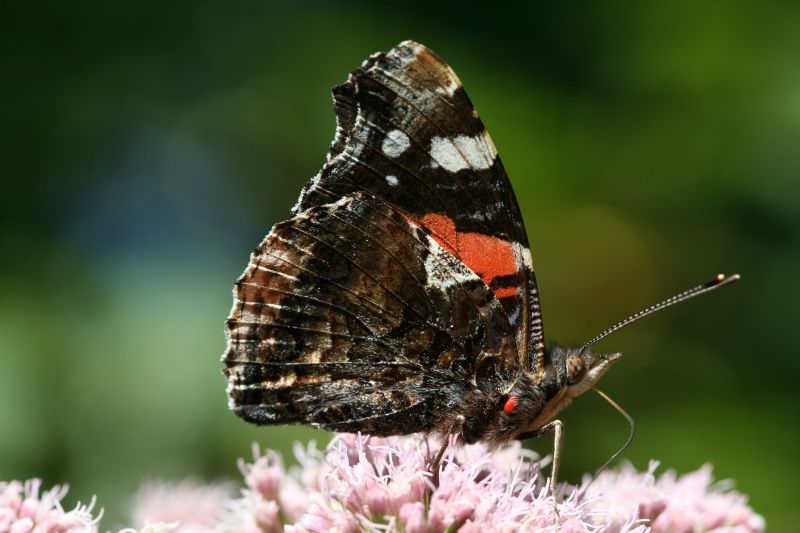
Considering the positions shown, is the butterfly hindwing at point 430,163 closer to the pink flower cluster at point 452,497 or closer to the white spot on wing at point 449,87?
the white spot on wing at point 449,87

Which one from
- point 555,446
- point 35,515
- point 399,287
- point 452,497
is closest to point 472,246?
point 399,287

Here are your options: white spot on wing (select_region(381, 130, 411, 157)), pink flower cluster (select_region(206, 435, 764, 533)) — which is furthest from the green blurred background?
white spot on wing (select_region(381, 130, 411, 157))

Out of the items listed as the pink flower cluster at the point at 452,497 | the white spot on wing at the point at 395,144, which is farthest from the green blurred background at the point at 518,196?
the white spot on wing at the point at 395,144

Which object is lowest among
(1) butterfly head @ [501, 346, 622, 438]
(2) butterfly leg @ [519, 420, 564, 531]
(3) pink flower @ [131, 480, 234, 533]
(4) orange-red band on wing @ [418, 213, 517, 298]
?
Answer: (3) pink flower @ [131, 480, 234, 533]

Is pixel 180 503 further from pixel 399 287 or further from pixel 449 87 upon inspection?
pixel 449 87

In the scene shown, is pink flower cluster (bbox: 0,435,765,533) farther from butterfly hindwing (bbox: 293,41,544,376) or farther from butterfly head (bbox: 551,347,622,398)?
butterfly hindwing (bbox: 293,41,544,376)

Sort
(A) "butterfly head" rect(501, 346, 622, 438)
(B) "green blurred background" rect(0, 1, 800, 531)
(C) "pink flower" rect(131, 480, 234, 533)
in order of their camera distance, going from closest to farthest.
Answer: (A) "butterfly head" rect(501, 346, 622, 438) < (C) "pink flower" rect(131, 480, 234, 533) < (B) "green blurred background" rect(0, 1, 800, 531)
